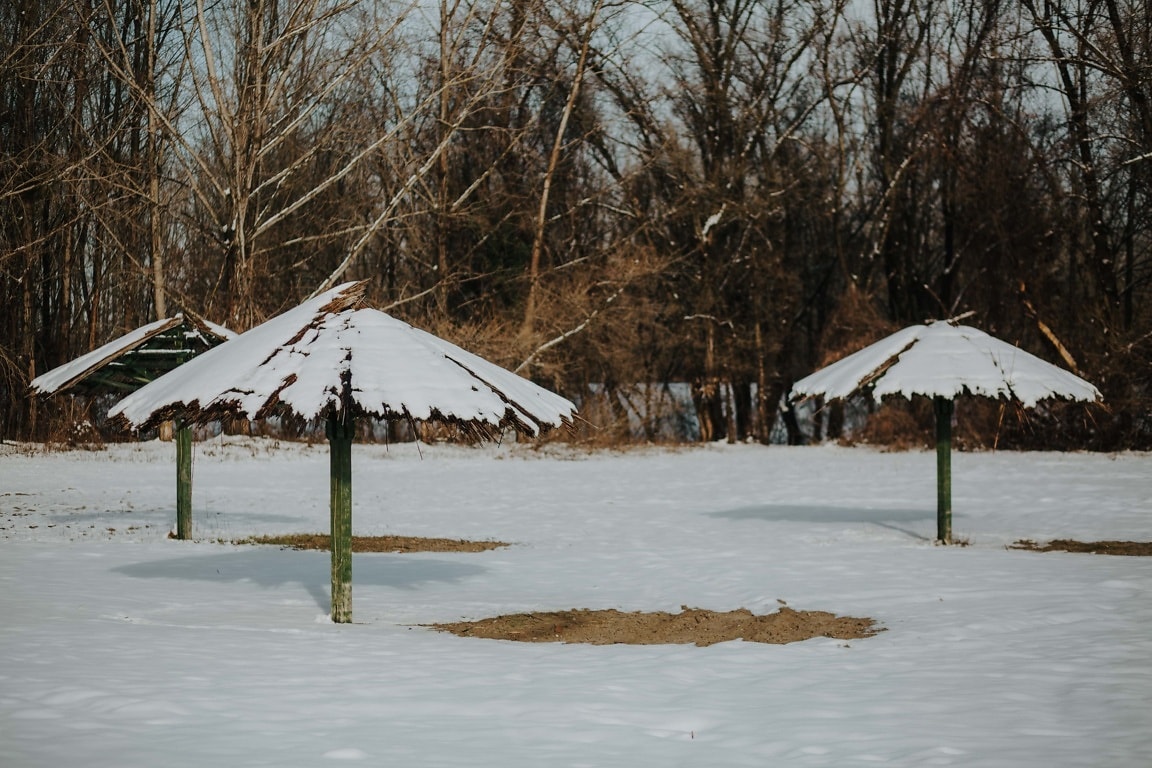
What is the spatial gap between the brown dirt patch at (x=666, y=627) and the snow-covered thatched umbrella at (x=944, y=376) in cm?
521

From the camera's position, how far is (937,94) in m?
34.3

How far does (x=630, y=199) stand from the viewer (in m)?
36.3

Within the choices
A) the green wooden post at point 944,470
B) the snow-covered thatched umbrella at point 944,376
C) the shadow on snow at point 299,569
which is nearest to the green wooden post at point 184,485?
the shadow on snow at point 299,569

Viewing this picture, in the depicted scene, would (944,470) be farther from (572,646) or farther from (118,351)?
(118,351)

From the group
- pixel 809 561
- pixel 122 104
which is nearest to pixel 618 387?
pixel 122 104

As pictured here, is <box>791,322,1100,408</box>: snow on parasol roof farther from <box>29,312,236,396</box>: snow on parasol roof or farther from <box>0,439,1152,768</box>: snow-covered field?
<box>29,312,236,396</box>: snow on parasol roof

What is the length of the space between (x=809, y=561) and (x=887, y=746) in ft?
27.2

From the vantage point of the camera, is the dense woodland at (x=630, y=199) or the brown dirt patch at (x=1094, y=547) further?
the dense woodland at (x=630, y=199)

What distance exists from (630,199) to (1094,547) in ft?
72.1

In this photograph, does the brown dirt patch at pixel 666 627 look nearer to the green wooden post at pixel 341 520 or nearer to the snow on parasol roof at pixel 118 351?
the green wooden post at pixel 341 520

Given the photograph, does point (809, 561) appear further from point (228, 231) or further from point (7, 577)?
point (228, 231)

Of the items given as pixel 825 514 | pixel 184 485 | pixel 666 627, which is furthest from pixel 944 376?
pixel 184 485

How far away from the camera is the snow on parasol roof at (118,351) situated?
49.3 ft

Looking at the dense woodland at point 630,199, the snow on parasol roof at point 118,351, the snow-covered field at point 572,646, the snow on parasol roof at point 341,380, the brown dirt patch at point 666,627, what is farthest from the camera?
the dense woodland at point 630,199
